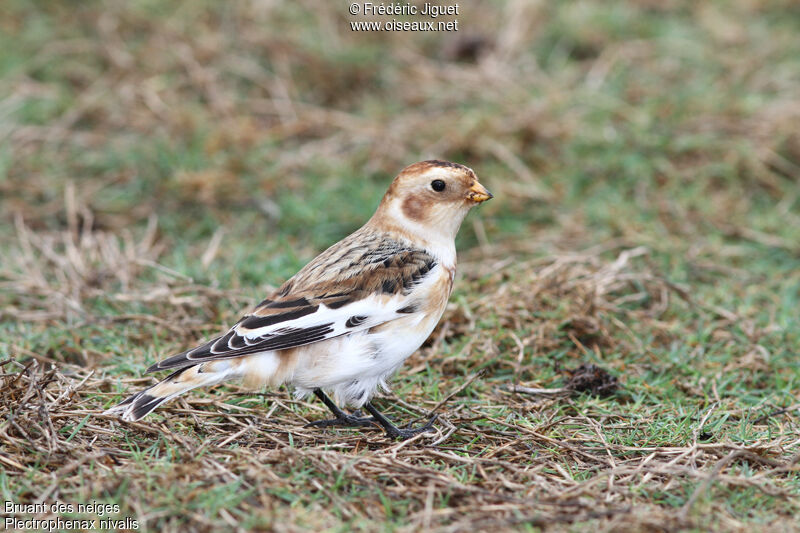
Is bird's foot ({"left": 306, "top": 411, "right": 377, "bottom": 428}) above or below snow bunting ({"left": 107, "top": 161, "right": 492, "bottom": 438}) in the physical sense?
below

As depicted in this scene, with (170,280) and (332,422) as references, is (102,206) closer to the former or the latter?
(170,280)

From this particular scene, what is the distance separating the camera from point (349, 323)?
372cm

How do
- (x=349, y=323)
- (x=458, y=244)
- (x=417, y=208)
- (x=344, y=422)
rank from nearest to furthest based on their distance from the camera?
(x=349, y=323) < (x=344, y=422) < (x=417, y=208) < (x=458, y=244)

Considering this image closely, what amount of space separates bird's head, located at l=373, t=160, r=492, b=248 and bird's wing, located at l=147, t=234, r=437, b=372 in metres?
0.14

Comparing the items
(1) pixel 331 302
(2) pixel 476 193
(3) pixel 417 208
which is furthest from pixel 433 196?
(1) pixel 331 302

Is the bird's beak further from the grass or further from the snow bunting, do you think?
the grass

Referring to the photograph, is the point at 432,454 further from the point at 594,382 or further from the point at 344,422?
the point at 594,382

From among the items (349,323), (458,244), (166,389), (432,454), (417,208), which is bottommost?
(458,244)

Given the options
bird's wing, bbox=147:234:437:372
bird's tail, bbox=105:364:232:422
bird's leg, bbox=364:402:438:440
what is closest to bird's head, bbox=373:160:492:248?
bird's wing, bbox=147:234:437:372

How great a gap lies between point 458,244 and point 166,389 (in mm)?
2880

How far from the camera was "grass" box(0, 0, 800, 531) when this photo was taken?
127 inches

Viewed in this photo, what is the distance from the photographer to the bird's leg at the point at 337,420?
396 centimetres

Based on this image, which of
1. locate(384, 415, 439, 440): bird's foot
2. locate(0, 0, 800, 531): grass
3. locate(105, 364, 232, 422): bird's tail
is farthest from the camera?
locate(384, 415, 439, 440): bird's foot

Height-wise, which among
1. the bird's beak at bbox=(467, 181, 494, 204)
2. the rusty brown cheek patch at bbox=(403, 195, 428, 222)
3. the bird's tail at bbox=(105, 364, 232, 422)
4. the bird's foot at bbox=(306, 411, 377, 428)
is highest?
the bird's beak at bbox=(467, 181, 494, 204)
